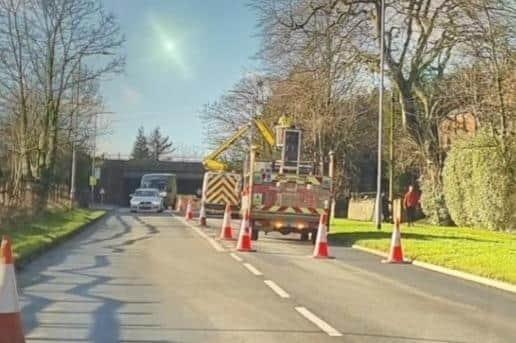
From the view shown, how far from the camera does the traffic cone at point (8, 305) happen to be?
759 cm

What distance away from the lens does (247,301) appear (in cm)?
1217

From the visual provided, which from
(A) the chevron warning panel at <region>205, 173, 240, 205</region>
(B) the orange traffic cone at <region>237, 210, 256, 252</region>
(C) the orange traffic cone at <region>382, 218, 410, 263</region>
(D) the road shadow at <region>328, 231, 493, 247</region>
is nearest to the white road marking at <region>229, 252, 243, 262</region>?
(B) the orange traffic cone at <region>237, 210, 256, 252</region>

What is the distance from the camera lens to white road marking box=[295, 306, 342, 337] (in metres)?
9.63

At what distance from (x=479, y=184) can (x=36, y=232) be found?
19.3 metres

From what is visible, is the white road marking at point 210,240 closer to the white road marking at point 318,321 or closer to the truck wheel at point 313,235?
the truck wheel at point 313,235

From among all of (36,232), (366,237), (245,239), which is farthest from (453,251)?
(36,232)

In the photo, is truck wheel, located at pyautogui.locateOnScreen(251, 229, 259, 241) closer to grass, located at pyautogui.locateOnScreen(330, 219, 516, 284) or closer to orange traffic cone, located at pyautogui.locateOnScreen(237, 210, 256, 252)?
grass, located at pyautogui.locateOnScreen(330, 219, 516, 284)

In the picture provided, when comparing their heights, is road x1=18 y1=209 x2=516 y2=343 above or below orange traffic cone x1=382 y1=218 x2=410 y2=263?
below

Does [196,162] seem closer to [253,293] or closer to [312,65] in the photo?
[312,65]

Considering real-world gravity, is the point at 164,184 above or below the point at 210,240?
above

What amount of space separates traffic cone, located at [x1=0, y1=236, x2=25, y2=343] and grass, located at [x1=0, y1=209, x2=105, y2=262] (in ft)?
30.9

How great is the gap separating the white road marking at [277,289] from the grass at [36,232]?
17.4ft

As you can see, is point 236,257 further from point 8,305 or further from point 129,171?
point 129,171

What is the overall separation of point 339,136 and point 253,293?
1454 inches
